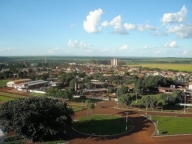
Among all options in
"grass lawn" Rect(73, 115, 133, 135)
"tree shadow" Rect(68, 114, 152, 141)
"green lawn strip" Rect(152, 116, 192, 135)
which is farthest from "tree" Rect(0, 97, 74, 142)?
"green lawn strip" Rect(152, 116, 192, 135)

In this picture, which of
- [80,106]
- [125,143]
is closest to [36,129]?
[125,143]

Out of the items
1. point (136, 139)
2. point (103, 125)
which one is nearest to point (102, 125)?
point (103, 125)

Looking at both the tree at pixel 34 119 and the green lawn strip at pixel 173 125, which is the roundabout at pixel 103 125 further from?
the green lawn strip at pixel 173 125

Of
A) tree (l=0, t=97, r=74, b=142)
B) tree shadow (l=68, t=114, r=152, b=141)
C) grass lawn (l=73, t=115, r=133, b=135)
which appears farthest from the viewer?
grass lawn (l=73, t=115, r=133, b=135)

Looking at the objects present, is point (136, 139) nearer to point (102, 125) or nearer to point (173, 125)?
point (102, 125)

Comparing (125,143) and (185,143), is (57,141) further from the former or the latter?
(185,143)

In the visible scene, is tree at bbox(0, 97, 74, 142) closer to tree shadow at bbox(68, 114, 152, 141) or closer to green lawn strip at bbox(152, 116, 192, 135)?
tree shadow at bbox(68, 114, 152, 141)
